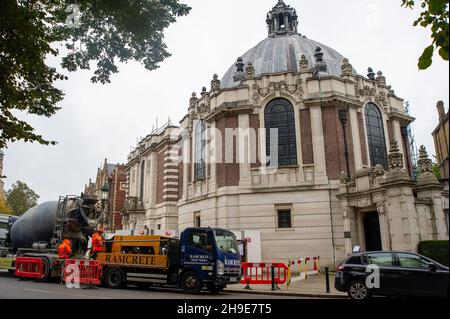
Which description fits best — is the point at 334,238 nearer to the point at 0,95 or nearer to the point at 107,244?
the point at 107,244

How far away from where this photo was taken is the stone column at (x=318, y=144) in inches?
993

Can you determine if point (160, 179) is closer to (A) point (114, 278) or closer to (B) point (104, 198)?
(B) point (104, 198)

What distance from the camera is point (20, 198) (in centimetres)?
7038

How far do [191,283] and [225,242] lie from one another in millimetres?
2112

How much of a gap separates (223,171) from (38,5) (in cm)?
1762

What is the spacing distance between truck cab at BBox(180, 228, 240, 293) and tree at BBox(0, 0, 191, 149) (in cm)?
667

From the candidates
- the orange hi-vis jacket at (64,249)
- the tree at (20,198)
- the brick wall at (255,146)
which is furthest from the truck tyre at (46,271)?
the tree at (20,198)

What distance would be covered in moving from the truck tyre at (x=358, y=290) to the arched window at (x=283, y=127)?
14425 mm

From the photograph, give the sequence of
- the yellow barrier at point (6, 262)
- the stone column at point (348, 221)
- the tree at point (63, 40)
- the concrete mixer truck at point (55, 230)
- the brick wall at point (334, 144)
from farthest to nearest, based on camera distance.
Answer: the brick wall at point (334, 144) → the stone column at point (348, 221) → the yellow barrier at point (6, 262) → the concrete mixer truck at point (55, 230) → the tree at point (63, 40)

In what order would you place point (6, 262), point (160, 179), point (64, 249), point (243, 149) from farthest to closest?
point (160, 179), point (243, 149), point (6, 262), point (64, 249)

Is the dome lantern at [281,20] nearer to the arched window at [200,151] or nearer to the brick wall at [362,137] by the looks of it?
the arched window at [200,151]

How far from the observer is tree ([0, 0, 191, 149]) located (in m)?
10.5

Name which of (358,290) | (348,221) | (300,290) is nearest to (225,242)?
(300,290)

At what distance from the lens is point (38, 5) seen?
38.5 feet
